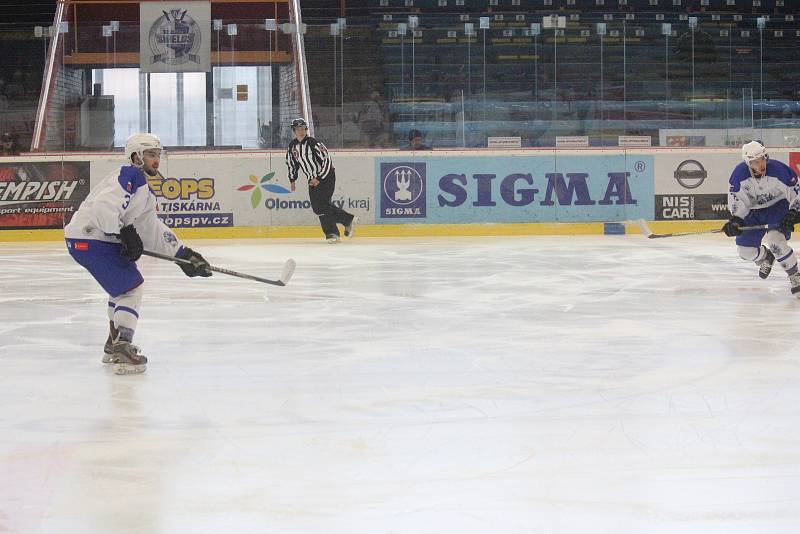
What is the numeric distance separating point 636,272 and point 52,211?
7489 millimetres

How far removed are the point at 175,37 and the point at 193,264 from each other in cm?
1030

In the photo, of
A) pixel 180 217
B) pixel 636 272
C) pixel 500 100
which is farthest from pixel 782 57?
pixel 180 217

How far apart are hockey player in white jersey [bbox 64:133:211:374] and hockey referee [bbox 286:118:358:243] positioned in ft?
25.9

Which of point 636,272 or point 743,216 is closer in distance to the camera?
point 743,216

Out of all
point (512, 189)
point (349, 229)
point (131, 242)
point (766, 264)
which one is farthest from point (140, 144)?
point (512, 189)

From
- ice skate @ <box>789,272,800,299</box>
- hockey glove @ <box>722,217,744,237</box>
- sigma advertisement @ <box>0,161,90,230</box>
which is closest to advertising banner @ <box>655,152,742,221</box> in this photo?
hockey glove @ <box>722,217,744,237</box>

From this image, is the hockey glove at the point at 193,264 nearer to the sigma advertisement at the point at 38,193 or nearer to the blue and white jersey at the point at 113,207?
the blue and white jersey at the point at 113,207

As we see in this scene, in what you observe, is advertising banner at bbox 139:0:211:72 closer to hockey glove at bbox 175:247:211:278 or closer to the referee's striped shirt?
the referee's striped shirt

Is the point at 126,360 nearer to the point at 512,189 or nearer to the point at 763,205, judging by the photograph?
the point at 763,205

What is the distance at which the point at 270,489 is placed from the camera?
2.81m

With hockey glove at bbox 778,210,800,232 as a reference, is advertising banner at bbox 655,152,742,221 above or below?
above

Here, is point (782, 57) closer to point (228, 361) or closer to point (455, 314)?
point (455, 314)

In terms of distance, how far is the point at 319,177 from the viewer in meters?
12.8

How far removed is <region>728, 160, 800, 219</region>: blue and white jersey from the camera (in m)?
7.57
